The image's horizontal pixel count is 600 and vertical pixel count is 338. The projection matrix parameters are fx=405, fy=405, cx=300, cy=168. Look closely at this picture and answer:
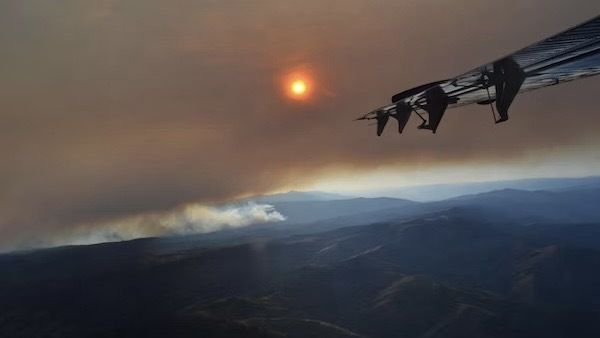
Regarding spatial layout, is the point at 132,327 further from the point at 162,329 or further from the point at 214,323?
the point at 214,323

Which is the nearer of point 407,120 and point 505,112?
point 505,112

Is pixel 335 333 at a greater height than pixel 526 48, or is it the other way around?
pixel 526 48

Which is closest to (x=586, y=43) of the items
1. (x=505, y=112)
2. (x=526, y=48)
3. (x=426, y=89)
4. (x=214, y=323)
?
(x=526, y=48)

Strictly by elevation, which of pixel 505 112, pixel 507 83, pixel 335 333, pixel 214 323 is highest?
pixel 507 83

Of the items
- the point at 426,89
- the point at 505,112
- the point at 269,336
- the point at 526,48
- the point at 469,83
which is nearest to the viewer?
the point at 526,48

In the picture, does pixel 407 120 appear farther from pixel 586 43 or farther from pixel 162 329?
pixel 162 329

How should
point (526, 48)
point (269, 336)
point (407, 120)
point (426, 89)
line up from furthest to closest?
1. point (269, 336)
2. point (407, 120)
3. point (426, 89)
4. point (526, 48)

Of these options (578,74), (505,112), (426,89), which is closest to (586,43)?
(505,112)

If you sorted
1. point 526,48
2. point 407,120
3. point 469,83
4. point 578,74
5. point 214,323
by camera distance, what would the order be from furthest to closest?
point 214,323 < point 407,120 < point 578,74 < point 469,83 < point 526,48

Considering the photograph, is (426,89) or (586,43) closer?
(586,43)
